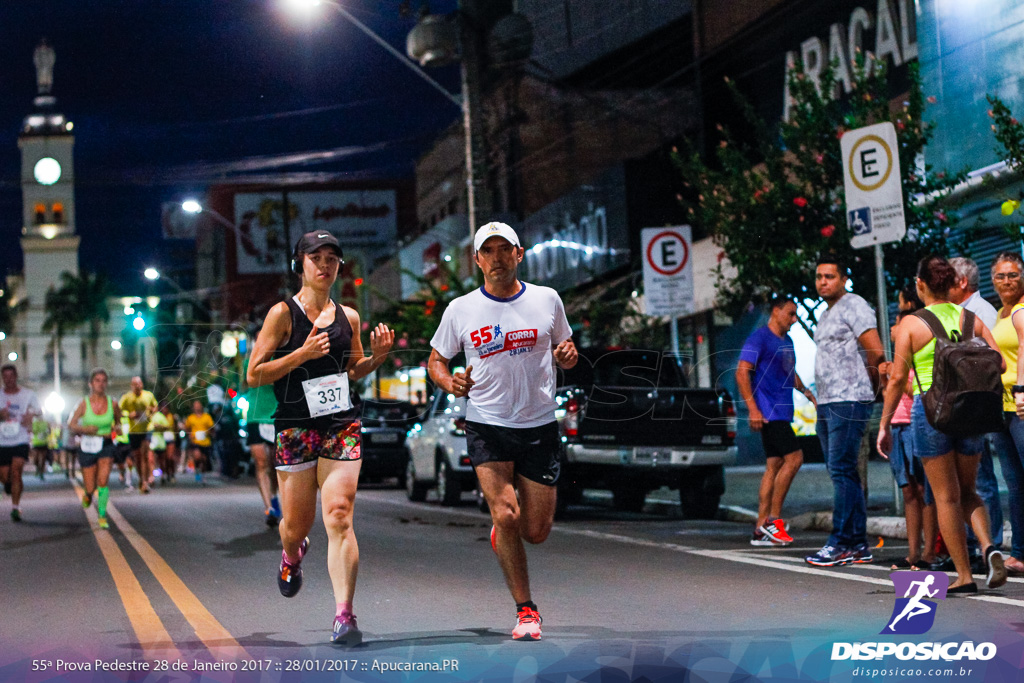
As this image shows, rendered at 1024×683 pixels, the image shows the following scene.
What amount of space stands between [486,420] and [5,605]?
3.84m

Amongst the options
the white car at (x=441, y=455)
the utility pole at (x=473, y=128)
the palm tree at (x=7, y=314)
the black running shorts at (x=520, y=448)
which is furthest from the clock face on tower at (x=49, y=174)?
the palm tree at (x=7, y=314)

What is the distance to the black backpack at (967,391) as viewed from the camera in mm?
8266

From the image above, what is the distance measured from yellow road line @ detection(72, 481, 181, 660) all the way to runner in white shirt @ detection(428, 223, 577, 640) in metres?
1.67

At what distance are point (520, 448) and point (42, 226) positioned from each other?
443 ft

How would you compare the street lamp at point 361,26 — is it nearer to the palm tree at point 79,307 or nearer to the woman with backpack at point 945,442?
the woman with backpack at point 945,442

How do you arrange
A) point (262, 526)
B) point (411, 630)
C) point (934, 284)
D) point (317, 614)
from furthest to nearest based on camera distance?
1. point (262, 526)
2. point (934, 284)
3. point (317, 614)
4. point (411, 630)

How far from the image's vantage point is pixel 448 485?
1866cm

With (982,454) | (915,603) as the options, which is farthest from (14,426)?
(915,603)

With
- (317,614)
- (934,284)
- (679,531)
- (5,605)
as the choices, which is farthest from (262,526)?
(934,284)

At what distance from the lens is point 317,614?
27.0ft

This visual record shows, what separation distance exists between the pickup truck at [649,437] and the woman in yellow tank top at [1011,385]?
6.29 metres

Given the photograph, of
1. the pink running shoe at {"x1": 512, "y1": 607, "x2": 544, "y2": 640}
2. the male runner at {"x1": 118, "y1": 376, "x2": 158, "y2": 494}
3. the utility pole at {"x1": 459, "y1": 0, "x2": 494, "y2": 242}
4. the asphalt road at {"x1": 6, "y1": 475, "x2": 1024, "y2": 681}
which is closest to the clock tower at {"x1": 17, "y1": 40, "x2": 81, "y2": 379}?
the male runner at {"x1": 118, "y1": 376, "x2": 158, "y2": 494}

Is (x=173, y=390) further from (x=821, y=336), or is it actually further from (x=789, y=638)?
(x=789, y=638)

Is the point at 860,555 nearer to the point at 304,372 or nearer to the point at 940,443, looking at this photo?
the point at 940,443
